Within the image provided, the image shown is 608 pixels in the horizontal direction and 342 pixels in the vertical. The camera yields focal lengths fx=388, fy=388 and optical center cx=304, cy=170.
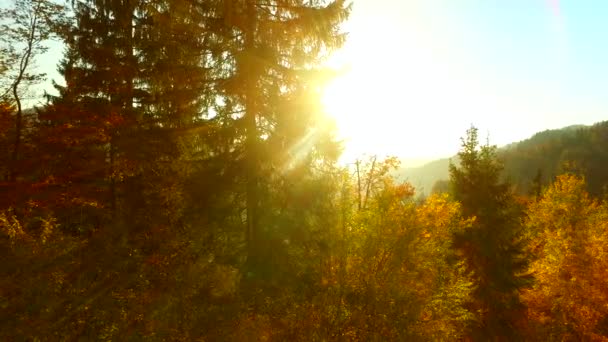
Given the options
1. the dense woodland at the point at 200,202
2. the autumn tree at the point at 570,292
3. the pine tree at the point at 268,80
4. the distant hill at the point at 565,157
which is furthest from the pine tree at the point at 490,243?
the distant hill at the point at 565,157

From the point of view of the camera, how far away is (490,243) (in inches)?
846

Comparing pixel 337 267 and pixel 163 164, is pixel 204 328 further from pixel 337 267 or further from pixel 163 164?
pixel 163 164

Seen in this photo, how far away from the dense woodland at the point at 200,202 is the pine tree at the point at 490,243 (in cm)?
62

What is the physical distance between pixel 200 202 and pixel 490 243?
54.3ft

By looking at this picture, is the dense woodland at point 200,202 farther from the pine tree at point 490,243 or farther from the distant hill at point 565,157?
the distant hill at point 565,157

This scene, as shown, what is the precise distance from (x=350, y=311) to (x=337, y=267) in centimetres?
133

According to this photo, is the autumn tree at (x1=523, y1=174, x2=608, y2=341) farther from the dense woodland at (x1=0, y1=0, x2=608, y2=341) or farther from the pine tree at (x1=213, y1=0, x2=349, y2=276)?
the pine tree at (x1=213, y1=0, x2=349, y2=276)

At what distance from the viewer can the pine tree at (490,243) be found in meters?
20.8

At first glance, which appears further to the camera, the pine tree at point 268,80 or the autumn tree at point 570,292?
the autumn tree at point 570,292

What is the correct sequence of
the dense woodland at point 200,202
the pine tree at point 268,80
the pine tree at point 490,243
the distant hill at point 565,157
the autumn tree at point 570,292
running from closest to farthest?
the dense woodland at point 200,202, the pine tree at point 268,80, the autumn tree at point 570,292, the pine tree at point 490,243, the distant hill at point 565,157

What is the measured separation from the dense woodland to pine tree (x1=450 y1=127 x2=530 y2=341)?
2.04 feet

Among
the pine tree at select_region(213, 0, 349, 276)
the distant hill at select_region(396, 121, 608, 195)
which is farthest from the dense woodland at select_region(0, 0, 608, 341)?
the distant hill at select_region(396, 121, 608, 195)

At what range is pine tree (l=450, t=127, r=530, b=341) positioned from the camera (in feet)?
68.2

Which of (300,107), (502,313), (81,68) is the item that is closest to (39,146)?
(81,68)
